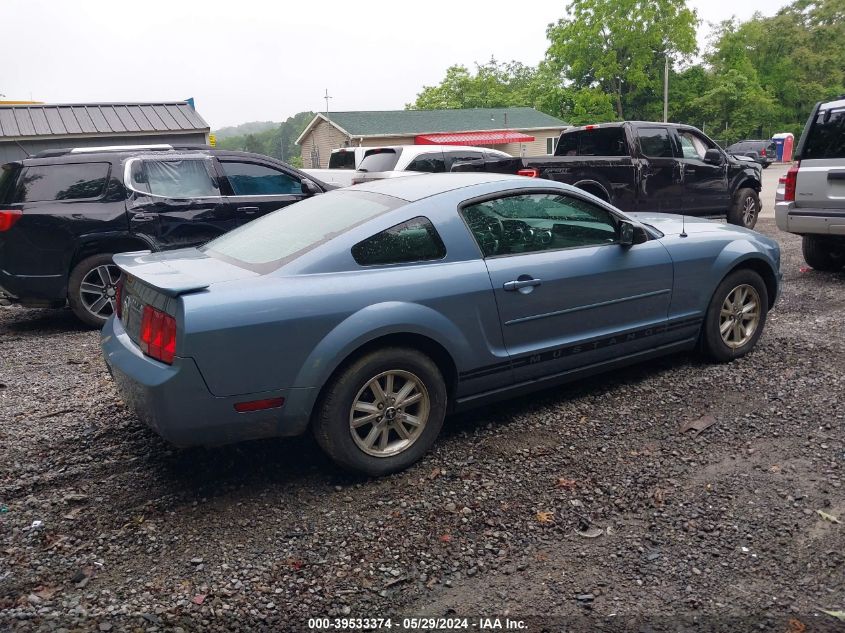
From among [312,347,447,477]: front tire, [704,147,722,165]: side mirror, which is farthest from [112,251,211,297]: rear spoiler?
[704,147,722,165]: side mirror

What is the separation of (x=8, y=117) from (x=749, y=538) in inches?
866

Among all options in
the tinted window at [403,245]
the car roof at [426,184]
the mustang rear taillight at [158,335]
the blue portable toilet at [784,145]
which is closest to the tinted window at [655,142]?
the car roof at [426,184]

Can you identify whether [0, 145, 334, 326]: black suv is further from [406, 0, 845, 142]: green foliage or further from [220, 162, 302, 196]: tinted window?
[406, 0, 845, 142]: green foliage

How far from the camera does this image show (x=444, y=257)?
4062 mm

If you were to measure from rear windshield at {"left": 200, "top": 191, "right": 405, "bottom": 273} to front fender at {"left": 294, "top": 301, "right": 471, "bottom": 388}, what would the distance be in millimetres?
505

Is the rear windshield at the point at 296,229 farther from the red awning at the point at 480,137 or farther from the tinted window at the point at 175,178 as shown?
the red awning at the point at 480,137

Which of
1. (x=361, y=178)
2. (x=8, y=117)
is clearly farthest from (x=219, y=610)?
(x=8, y=117)

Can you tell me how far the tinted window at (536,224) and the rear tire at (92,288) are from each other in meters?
4.31

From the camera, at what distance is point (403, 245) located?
3980 millimetres

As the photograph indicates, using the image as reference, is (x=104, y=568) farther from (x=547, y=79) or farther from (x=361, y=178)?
(x=547, y=79)

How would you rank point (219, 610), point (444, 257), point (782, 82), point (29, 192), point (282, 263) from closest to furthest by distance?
point (219, 610)
point (282, 263)
point (444, 257)
point (29, 192)
point (782, 82)

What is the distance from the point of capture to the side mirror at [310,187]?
8312mm

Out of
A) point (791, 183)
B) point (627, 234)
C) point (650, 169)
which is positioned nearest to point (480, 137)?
point (650, 169)

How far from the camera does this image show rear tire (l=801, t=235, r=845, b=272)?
8906 millimetres
